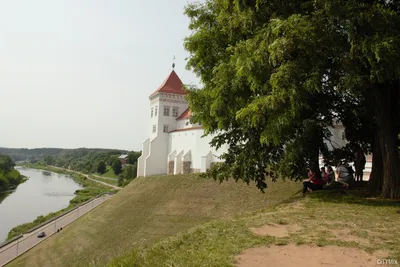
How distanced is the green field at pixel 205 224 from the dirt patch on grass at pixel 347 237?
16 mm

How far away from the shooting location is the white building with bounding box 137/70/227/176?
3806 centimetres

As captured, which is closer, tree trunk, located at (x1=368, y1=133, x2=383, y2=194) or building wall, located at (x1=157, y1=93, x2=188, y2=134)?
tree trunk, located at (x1=368, y1=133, x2=383, y2=194)

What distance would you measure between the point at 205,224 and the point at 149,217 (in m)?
14.9

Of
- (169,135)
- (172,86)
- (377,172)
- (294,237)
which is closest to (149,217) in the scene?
(377,172)

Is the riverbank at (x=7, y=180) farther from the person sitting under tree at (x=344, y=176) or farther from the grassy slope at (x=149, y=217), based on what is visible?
the person sitting under tree at (x=344, y=176)

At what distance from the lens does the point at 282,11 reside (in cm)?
947

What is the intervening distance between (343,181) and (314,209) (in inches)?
172

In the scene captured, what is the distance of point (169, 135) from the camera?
42.3 m

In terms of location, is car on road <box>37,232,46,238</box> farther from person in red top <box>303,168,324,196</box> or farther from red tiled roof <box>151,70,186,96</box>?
red tiled roof <box>151,70,186,96</box>

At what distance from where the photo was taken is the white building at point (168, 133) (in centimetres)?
3806

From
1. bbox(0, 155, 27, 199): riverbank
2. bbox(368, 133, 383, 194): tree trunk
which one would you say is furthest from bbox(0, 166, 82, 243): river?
bbox(368, 133, 383, 194): tree trunk

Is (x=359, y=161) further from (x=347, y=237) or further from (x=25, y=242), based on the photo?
(x=25, y=242)

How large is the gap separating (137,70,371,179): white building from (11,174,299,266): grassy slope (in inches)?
414

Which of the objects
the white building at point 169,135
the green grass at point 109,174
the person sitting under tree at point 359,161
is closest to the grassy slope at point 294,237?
the person sitting under tree at point 359,161
